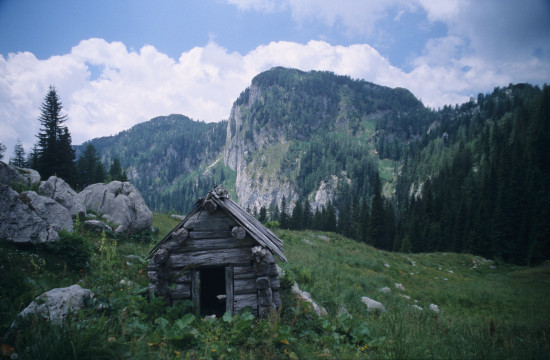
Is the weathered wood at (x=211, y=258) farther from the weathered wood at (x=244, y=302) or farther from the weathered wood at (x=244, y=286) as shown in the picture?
the weathered wood at (x=244, y=302)

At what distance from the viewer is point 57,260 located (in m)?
8.25

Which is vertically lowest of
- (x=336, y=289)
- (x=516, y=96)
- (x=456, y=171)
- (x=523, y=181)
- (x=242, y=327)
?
(x=336, y=289)

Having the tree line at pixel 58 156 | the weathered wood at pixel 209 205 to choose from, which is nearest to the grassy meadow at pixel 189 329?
the weathered wood at pixel 209 205

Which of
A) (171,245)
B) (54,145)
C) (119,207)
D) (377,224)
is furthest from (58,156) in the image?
(377,224)

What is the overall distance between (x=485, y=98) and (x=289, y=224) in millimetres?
177957

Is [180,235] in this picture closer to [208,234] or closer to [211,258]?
[208,234]

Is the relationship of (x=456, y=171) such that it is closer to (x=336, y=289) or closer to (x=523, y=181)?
(x=523, y=181)

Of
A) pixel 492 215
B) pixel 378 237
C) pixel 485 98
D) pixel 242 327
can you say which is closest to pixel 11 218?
pixel 242 327

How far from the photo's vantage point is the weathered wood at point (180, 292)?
6973mm

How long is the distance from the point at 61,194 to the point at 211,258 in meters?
10.5

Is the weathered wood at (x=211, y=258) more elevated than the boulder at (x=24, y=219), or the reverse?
the boulder at (x=24, y=219)

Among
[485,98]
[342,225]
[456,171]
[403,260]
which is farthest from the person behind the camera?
[485,98]

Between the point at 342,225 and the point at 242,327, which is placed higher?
the point at 242,327

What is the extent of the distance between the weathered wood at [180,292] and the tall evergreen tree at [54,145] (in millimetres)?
37216
